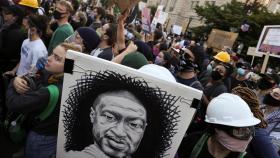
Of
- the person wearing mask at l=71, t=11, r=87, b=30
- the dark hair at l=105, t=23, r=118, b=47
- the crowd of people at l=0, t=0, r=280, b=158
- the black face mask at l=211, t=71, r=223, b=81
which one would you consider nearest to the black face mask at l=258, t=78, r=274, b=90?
the crowd of people at l=0, t=0, r=280, b=158

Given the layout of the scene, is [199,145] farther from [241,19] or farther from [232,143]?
[241,19]

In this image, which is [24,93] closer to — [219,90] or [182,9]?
[219,90]

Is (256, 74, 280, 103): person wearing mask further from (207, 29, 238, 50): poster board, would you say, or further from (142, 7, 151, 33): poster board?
(207, 29, 238, 50): poster board

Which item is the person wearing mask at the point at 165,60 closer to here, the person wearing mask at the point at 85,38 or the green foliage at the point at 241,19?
the person wearing mask at the point at 85,38

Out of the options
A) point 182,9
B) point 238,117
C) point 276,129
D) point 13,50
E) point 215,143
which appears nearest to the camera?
point 238,117

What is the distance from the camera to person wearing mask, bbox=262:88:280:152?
12.3ft

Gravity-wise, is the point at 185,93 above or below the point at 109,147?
above

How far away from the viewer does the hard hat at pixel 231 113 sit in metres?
2.16

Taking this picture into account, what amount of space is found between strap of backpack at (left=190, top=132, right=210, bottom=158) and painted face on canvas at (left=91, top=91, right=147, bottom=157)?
2.00 ft

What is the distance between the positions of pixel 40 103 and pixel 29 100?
2.6 inches

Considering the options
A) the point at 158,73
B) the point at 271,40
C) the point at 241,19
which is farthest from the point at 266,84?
the point at 241,19

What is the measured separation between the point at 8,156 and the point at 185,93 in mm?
2889

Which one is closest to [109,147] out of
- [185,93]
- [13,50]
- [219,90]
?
[185,93]

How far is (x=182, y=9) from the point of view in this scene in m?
53.3
